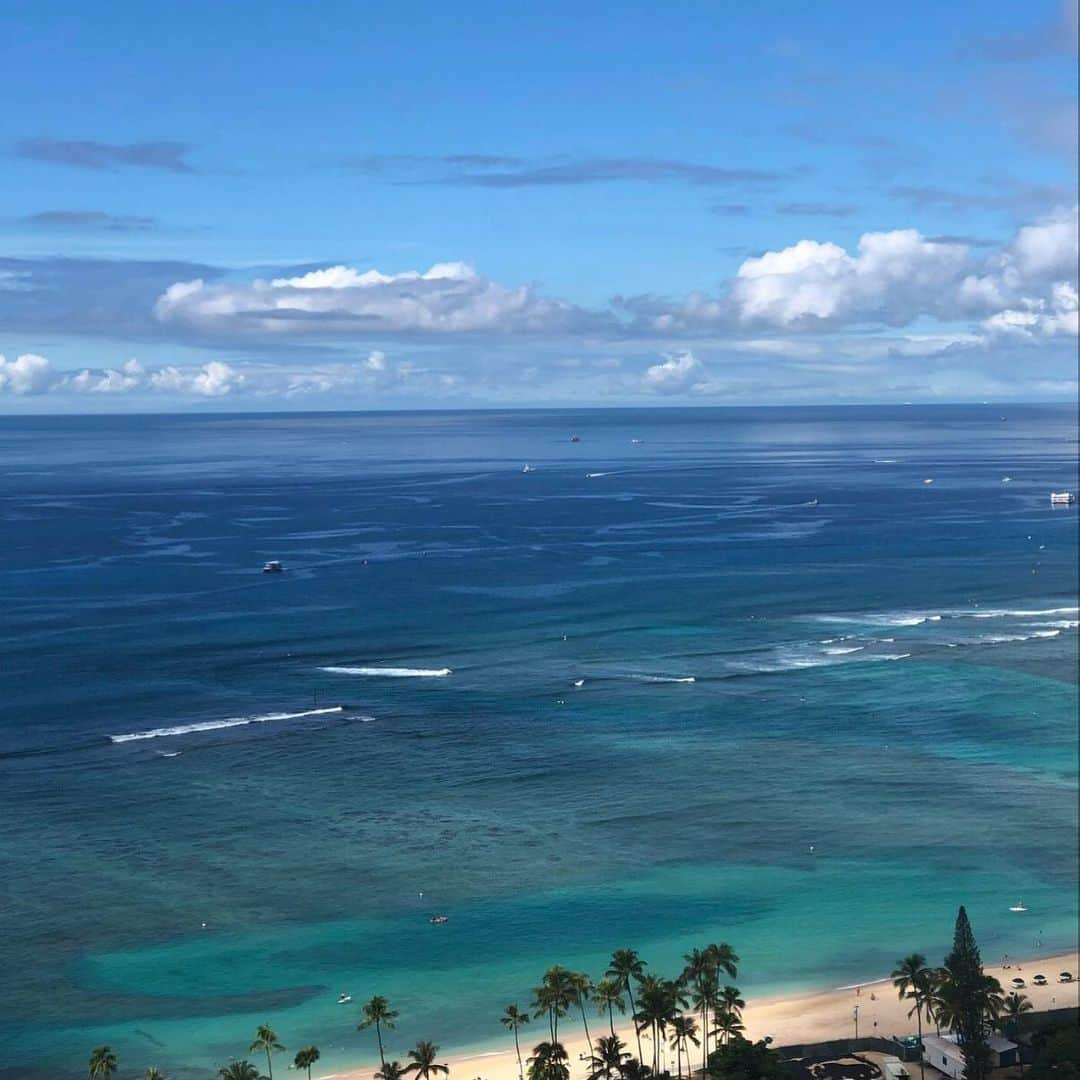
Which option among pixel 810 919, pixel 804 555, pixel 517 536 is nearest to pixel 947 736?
pixel 810 919

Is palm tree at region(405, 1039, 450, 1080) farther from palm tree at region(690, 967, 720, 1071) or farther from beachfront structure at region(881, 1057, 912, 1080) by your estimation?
beachfront structure at region(881, 1057, 912, 1080)

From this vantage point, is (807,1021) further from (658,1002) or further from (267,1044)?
(267,1044)

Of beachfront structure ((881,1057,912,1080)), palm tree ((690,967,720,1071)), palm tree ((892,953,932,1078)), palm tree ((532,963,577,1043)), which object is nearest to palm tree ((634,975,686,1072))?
palm tree ((690,967,720,1071))

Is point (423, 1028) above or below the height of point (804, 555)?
below

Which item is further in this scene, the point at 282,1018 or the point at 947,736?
the point at 947,736

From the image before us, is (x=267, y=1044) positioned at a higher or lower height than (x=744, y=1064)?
higher

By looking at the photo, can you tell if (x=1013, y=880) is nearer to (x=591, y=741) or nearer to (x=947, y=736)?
(x=947, y=736)

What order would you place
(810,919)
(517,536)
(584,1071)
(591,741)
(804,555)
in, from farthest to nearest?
(517,536), (804,555), (591,741), (810,919), (584,1071)

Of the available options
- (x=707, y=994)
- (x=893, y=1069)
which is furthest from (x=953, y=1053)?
(x=707, y=994)
